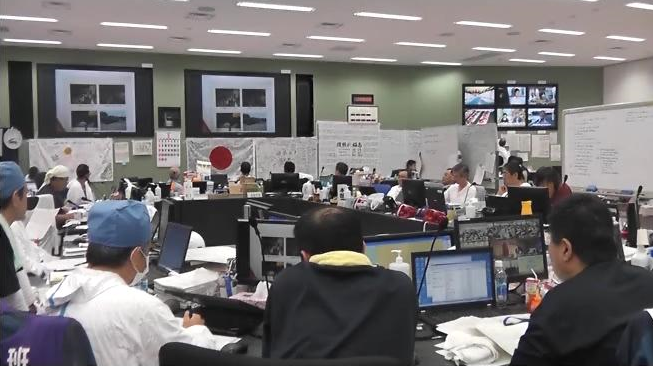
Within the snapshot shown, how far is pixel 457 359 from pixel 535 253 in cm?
117

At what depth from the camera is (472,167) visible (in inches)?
353

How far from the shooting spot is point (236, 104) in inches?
494

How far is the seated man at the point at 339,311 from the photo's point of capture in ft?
5.91

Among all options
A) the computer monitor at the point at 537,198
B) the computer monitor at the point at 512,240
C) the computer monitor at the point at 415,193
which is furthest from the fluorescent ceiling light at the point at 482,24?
the computer monitor at the point at 512,240

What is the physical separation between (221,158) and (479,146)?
5472 millimetres

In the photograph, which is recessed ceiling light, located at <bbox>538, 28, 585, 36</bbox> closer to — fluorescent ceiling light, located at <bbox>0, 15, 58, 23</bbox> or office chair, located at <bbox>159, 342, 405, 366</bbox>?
fluorescent ceiling light, located at <bbox>0, 15, 58, 23</bbox>

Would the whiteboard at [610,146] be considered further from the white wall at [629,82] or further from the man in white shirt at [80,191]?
the white wall at [629,82]

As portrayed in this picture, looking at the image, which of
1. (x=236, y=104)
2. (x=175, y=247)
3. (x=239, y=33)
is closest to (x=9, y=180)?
(x=175, y=247)

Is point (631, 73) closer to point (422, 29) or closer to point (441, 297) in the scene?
point (422, 29)

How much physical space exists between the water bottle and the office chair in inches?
58.3

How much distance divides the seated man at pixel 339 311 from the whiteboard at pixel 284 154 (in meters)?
10.7

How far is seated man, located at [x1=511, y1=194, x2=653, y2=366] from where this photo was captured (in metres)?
1.73

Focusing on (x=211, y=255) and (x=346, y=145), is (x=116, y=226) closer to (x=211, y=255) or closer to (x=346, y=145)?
(x=211, y=255)

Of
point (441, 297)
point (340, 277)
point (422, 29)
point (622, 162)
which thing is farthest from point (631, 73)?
point (340, 277)
